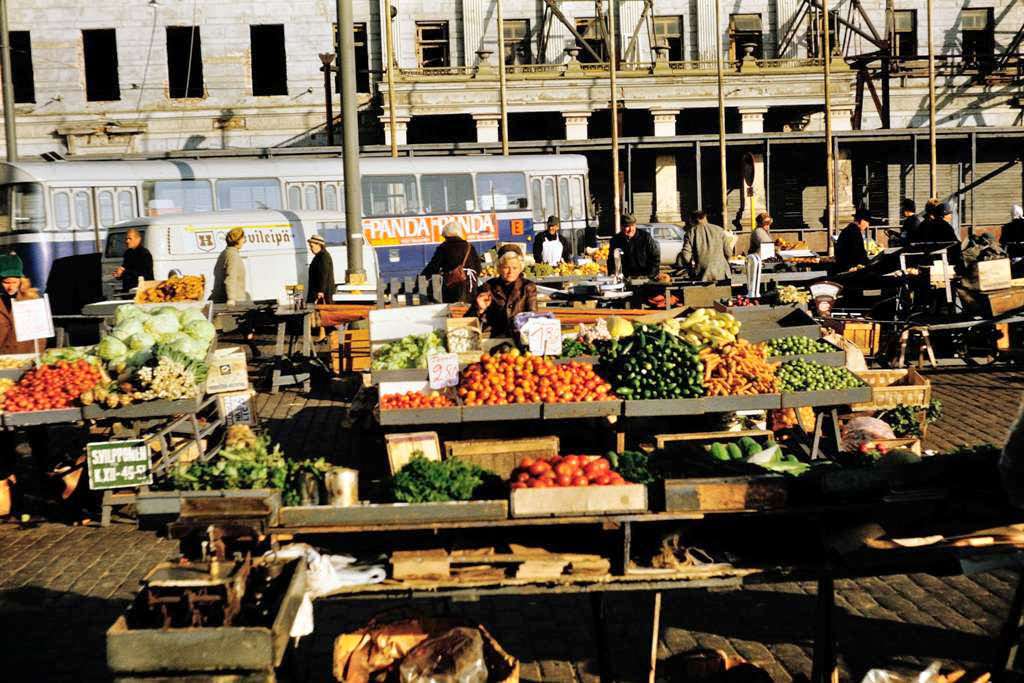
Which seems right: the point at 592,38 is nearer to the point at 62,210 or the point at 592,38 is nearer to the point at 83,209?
the point at 83,209

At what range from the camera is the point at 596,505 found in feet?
17.4

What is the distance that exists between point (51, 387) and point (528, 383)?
3.75 m

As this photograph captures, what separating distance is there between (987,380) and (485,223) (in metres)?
16.0

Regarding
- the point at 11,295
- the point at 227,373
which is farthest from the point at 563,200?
the point at 11,295

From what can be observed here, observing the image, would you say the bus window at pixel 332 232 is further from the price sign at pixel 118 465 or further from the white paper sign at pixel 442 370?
the white paper sign at pixel 442 370

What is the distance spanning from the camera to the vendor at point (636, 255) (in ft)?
57.4

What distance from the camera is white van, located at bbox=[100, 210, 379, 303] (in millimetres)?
21562

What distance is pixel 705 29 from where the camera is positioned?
44969 millimetres

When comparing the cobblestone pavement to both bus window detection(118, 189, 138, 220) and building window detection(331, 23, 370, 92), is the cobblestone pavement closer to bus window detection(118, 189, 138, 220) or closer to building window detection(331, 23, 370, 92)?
bus window detection(118, 189, 138, 220)

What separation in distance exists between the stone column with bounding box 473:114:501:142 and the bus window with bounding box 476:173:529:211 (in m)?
11.9

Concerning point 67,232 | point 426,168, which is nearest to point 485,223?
point 426,168

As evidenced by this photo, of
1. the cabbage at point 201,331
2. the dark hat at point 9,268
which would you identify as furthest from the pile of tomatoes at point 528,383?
the dark hat at point 9,268

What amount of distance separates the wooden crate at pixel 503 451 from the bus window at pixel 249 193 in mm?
18665

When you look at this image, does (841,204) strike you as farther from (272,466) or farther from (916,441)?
(272,466)
